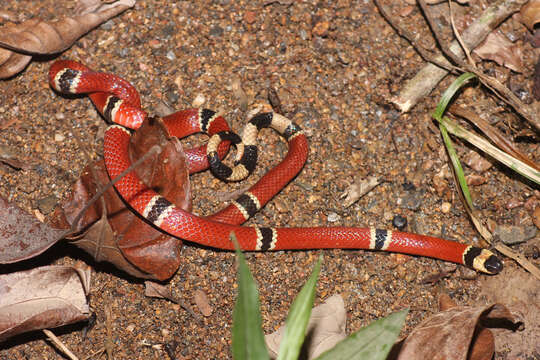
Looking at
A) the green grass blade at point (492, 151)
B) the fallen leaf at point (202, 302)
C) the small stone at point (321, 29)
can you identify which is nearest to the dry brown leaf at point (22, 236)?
the fallen leaf at point (202, 302)

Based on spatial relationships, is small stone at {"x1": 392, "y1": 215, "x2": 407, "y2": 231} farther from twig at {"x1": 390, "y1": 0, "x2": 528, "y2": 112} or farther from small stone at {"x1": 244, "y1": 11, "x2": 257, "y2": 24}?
small stone at {"x1": 244, "y1": 11, "x2": 257, "y2": 24}

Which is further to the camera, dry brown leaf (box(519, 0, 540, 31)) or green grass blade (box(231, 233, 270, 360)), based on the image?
dry brown leaf (box(519, 0, 540, 31))

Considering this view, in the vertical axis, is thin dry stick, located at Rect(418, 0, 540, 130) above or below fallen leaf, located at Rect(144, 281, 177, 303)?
above

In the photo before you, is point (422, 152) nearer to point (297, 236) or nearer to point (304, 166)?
point (304, 166)

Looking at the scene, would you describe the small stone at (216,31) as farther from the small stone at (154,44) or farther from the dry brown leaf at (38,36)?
the dry brown leaf at (38,36)

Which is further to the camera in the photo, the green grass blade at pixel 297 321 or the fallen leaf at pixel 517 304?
the fallen leaf at pixel 517 304

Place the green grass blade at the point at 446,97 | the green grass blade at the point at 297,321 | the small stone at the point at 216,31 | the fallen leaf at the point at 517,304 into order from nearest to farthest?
Result: the green grass blade at the point at 297,321
the fallen leaf at the point at 517,304
the green grass blade at the point at 446,97
the small stone at the point at 216,31

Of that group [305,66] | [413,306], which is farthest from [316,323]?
[305,66]

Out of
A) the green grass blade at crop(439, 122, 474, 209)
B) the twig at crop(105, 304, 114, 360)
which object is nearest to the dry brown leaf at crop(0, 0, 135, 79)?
the twig at crop(105, 304, 114, 360)
